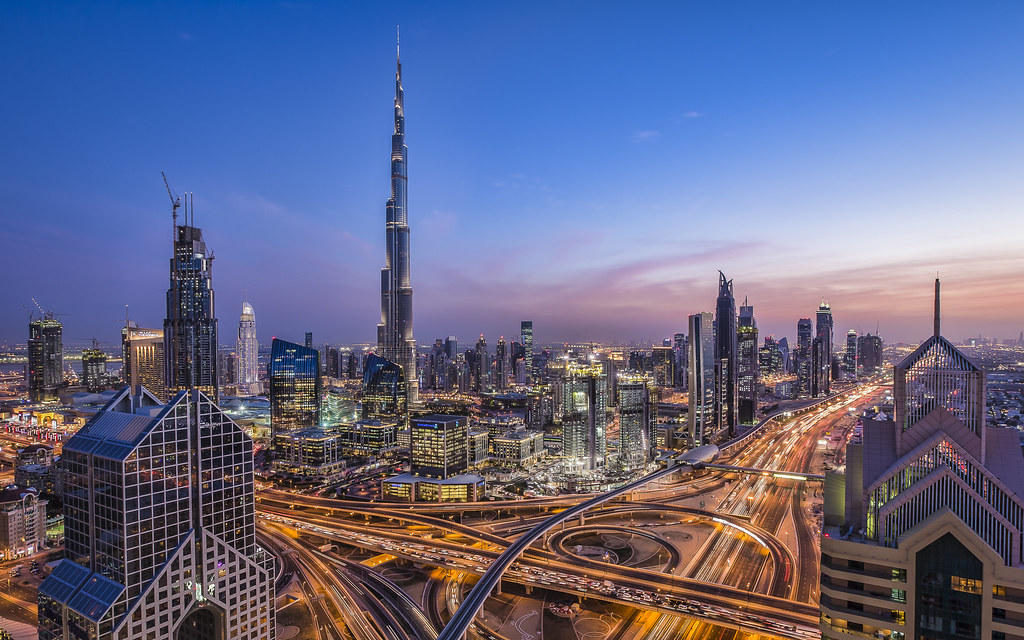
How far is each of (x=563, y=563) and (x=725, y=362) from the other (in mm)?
77226

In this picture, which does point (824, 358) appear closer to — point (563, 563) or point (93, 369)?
point (563, 563)

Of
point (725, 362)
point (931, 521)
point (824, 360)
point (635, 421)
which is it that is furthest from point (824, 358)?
point (931, 521)

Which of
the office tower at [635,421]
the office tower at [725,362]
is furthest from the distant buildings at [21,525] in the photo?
the office tower at [725,362]

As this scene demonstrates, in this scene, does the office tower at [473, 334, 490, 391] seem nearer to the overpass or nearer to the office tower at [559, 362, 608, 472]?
the office tower at [559, 362, 608, 472]

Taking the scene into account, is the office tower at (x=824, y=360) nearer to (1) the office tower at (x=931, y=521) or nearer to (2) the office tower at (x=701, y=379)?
(2) the office tower at (x=701, y=379)

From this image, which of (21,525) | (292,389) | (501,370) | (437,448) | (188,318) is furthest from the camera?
(501,370)

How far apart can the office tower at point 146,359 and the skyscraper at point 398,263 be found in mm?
59841

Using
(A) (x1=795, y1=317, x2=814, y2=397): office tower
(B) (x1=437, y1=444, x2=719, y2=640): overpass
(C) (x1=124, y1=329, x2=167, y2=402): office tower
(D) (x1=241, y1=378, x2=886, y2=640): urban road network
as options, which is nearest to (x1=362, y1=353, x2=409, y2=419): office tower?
(C) (x1=124, y1=329, x2=167, y2=402): office tower

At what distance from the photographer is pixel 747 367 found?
5635 inches

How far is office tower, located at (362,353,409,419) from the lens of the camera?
119 metres

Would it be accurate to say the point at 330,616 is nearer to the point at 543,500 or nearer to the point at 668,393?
the point at 543,500

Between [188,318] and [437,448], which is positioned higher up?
[188,318]

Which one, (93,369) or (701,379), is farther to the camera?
(93,369)

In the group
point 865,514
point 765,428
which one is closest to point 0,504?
point 865,514
